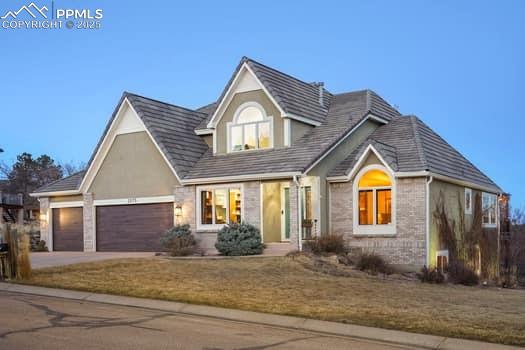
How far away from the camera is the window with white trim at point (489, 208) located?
1046 inches

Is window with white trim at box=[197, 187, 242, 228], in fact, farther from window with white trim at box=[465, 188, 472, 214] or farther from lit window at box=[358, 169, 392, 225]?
window with white trim at box=[465, 188, 472, 214]

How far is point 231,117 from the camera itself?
2508cm

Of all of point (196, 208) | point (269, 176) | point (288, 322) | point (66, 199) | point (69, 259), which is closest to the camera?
point (288, 322)

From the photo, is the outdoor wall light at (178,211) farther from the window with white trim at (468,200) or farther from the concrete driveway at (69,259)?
the window with white trim at (468,200)

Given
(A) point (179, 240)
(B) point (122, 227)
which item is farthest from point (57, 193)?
(A) point (179, 240)

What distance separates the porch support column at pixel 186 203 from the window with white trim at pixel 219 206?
0.30 meters

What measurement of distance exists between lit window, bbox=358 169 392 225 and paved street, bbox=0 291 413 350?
39.8ft

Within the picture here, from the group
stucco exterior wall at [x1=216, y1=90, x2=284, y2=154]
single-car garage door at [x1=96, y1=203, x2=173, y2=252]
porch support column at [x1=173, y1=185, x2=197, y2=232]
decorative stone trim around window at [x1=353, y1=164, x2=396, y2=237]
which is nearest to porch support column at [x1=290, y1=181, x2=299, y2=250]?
decorative stone trim around window at [x1=353, y1=164, x2=396, y2=237]

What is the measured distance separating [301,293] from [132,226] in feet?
46.5

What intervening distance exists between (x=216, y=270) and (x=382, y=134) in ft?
37.7

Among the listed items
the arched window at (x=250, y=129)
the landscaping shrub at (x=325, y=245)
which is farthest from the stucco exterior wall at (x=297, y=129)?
the landscaping shrub at (x=325, y=245)

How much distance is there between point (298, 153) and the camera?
22828mm

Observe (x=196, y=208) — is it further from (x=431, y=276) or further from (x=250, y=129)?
(x=431, y=276)

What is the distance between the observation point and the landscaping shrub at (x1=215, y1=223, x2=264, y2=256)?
21.4 metres
